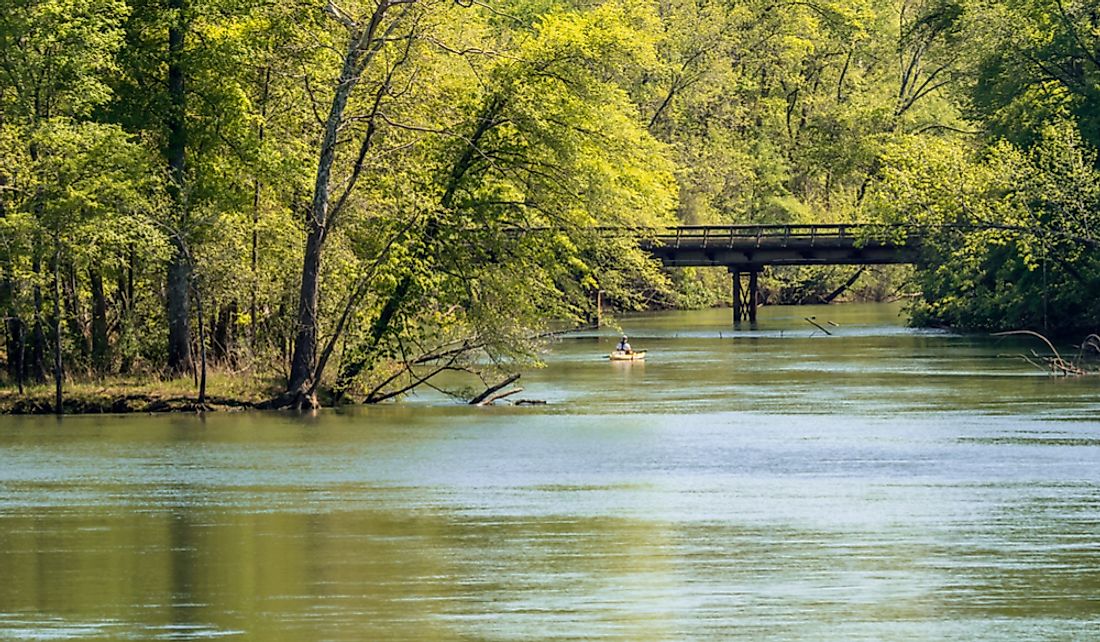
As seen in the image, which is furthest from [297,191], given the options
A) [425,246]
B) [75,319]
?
[75,319]

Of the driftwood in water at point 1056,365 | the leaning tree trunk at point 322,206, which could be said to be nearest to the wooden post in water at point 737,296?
the driftwood in water at point 1056,365

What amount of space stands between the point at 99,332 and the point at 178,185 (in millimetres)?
4012

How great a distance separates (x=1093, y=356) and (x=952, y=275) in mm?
12780

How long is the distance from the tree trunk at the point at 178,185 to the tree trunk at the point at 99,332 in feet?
4.68

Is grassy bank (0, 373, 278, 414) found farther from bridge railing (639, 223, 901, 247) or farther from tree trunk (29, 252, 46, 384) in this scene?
bridge railing (639, 223, 901, 247)

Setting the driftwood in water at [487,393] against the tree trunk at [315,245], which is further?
the driftwood in water at [487,393]

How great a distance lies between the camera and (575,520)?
26297 millimetres

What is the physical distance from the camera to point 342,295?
142 feet

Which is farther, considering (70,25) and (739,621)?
(70,25)

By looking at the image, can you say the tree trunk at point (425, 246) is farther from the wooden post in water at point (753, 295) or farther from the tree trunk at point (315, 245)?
the wooden post in water at point (753, 295)

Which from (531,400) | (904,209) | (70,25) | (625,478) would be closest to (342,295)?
(531,400)

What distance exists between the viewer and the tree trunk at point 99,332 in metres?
44.2

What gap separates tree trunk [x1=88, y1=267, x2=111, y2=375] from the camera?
44.2m

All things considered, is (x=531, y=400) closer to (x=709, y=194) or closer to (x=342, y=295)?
(x=342, y=295)
